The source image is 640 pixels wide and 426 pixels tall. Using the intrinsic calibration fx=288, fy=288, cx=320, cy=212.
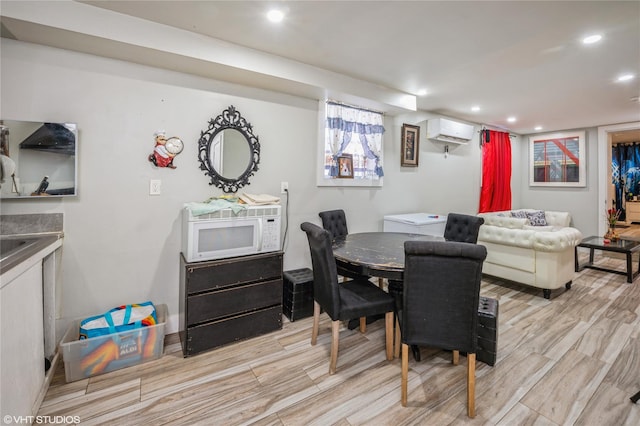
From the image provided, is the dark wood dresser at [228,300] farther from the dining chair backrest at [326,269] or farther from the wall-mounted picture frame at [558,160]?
the wall-mounted picture frame at [558,160]

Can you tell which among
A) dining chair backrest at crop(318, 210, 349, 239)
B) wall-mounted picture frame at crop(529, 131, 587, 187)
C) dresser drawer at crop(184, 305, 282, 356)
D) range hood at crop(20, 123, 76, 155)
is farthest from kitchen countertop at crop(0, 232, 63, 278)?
wall-mounted picture frame at crop(529, 131, 587, 187)

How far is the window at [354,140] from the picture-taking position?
341cm

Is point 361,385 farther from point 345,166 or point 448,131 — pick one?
point 448,131

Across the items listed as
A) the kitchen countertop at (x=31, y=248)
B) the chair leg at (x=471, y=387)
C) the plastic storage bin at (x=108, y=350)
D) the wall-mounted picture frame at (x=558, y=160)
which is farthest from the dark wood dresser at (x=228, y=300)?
the wall-mounted picture frame at (x=558, y=160)

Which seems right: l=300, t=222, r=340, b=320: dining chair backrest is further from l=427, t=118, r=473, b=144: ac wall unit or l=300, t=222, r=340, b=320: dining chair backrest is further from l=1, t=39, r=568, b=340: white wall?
l=427, t=118, r=473, b=144: ac wall unit

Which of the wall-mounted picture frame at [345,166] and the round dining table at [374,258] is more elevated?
the wall-mounted picture frame at [345,166]

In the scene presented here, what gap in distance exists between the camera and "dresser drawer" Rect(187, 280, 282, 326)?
7.19 ft

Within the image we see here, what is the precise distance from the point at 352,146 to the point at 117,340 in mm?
2986

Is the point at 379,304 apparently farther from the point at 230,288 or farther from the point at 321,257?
the point at 230,288

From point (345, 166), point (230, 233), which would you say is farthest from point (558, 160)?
point (230, 233)

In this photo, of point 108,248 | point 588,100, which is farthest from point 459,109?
point 108,248

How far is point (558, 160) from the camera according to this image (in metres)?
5.86

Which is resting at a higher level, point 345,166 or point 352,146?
point 352,146

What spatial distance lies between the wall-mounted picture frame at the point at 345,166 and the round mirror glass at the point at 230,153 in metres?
1.14
